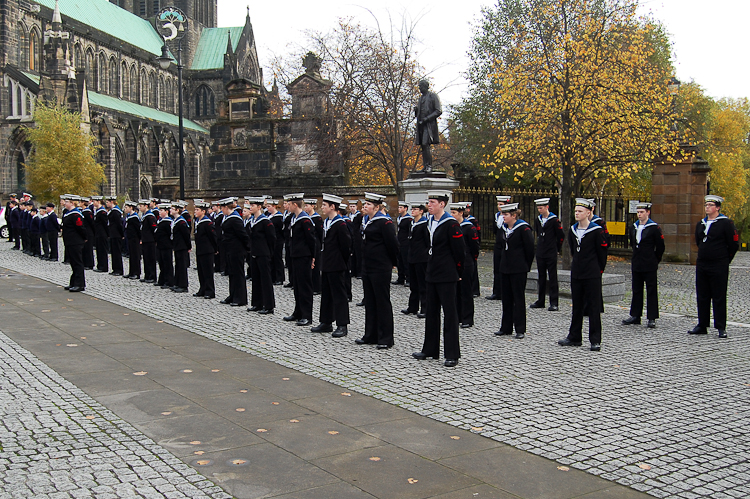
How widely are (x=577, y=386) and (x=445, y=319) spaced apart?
5.60 feet

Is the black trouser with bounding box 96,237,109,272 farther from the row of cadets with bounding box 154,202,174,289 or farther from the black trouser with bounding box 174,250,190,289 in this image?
the black trouser with bounding box 174,250,190,289

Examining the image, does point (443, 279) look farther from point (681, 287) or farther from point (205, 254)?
point (681, 287)

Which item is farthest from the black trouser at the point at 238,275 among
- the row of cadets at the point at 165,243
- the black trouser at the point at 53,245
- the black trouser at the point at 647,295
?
the black trouser at the point at 53,245

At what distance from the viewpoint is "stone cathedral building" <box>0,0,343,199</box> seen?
1044 inches

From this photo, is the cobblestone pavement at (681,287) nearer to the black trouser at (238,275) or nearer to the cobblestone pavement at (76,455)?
the black trouser at (238,275)

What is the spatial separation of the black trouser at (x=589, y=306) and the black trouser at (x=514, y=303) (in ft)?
2.68

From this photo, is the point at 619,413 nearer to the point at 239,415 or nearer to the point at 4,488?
the point at 239,415

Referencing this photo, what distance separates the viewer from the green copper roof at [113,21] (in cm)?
6344

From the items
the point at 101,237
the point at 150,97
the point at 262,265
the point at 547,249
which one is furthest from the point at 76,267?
the point at 150,97

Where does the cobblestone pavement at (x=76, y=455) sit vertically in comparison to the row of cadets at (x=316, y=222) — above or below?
below

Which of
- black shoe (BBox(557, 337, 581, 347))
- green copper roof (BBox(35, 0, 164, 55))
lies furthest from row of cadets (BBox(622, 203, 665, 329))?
green copper roof (BBox(35, 0, 164, 55))

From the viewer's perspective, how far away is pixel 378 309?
9.30 meters

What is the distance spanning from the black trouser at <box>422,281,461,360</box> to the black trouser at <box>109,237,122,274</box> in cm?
1200

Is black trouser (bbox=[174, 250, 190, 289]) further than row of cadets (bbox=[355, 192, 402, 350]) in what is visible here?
Yes
